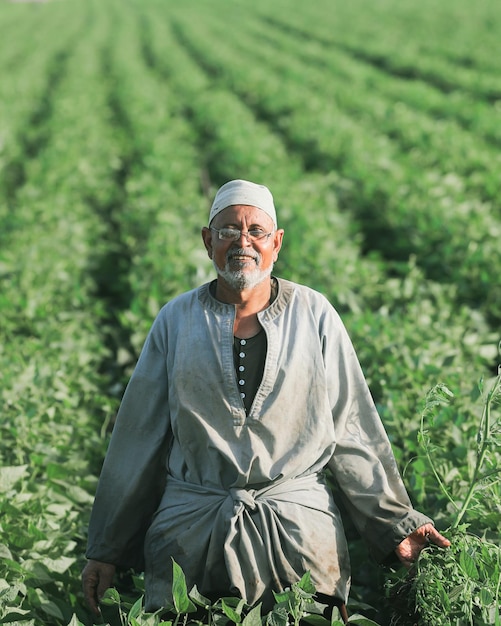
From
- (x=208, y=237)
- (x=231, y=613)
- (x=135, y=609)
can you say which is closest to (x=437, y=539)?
(x=231, y=613)

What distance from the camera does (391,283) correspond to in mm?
5359

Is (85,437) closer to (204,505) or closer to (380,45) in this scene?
(204,505)

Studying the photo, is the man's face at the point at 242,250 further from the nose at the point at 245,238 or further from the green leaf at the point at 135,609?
the green leaf at the point at 135,609

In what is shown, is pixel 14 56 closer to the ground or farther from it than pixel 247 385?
farther from it

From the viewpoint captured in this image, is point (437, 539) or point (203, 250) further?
point (203, 250)

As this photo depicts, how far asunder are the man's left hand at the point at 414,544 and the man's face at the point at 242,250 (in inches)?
32.7

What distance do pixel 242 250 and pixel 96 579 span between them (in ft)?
3.52

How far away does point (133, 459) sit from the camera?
2.47 meters

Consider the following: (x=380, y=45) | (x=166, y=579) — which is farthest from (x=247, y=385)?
(x=380, y=45)

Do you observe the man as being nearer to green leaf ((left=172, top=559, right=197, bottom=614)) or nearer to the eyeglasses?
the eyeglasses

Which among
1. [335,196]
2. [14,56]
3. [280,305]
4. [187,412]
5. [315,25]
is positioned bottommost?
[187,412]

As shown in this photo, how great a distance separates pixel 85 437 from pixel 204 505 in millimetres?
1820

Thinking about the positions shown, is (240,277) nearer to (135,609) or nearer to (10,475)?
(135,609)

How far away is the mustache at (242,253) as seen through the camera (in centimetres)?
237
